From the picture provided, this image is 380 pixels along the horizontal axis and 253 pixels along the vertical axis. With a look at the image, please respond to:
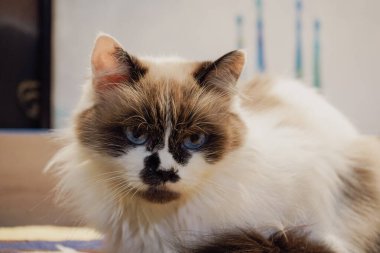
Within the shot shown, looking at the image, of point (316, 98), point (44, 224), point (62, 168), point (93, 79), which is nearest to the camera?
point (93, 79)

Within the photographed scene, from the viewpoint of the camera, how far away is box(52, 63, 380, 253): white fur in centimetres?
102

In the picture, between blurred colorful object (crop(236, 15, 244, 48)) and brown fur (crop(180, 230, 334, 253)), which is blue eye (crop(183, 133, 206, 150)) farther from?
blurred colorful object (crop(236, 15, 244, 48))

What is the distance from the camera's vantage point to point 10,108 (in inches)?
93.5

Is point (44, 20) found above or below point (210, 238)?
above

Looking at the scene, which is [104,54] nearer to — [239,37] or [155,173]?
[155,173]

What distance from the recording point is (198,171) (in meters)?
0.96

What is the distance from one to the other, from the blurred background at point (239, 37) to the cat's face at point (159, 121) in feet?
4.15

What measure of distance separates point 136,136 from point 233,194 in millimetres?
245

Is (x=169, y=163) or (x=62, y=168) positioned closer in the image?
(x=169, y=163)

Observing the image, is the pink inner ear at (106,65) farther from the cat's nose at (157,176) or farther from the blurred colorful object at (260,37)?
the blurred colorful object at (260,37)

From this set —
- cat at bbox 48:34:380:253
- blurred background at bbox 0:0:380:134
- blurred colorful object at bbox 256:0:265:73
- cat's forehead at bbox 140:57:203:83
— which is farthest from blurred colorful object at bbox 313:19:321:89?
cat's forehead at bbox 140:57:203:83

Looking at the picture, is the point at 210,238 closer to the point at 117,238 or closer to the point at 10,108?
the point at 117,238

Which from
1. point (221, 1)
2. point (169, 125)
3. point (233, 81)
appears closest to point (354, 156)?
point (233, 81)

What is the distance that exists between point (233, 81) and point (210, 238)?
1.07 ft
